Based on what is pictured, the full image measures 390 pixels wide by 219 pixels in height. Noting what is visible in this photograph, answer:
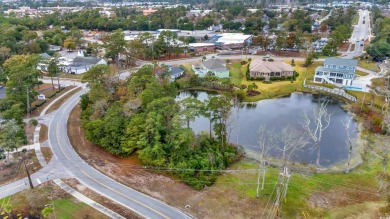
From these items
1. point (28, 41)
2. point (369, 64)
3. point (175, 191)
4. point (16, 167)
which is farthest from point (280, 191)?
point (28, 41)

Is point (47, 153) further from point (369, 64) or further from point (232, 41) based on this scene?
point (232, 41)

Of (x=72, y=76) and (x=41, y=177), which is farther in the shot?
(x=72, y=76)

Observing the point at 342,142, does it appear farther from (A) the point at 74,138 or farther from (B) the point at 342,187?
(A) the point at 74,138

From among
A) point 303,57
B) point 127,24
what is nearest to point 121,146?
point 303,57

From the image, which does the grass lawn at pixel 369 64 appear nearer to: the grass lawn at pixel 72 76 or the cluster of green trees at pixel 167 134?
the cluster of green trees at pixel 167 134

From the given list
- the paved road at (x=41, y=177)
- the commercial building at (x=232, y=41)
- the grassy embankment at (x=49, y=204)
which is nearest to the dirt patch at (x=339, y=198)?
the grassy embankment at (x=49, y=204)

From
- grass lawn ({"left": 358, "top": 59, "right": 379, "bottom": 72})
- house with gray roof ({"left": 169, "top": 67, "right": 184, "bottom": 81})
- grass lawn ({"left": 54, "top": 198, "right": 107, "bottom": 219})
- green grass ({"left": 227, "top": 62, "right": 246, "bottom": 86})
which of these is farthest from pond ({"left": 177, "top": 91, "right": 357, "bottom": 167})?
grass lawn ({"left": 358, "top": 59, "right": 379, "bottom": 72})
